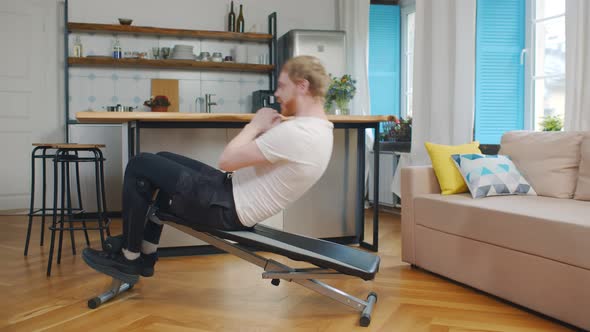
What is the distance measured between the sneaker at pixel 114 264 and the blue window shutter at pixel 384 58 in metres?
4.16

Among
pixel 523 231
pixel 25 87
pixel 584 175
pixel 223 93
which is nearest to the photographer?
pixel 523 231

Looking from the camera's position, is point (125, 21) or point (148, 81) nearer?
point (125, 21)

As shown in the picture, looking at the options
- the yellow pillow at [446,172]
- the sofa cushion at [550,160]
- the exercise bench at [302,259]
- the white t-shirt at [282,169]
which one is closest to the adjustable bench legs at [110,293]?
the exercise bench at [302,259]

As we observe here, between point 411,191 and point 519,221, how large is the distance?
91 cm

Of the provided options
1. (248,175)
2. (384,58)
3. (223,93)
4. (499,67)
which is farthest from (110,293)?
(384,58)

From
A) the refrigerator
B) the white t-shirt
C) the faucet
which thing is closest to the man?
the white t-shirt

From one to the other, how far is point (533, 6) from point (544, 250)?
268 centimetres

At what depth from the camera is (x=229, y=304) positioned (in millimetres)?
2777

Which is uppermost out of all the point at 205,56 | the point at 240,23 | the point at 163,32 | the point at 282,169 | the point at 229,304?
the point at 240,23

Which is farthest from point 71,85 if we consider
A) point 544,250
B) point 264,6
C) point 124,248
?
point 544,250

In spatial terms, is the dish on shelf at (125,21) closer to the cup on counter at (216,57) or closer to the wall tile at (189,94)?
the wall tile at (189,94)

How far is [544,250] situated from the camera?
255cm

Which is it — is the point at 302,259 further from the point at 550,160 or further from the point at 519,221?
the point at 550,160

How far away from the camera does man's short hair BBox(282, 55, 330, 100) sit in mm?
2490
